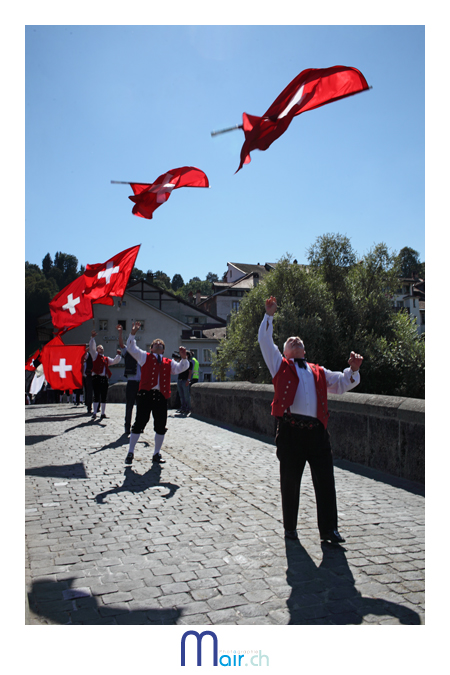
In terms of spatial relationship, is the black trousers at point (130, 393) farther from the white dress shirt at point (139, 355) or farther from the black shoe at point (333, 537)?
the black shoe at point (333, 537)

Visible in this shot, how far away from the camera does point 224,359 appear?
33.2 metres

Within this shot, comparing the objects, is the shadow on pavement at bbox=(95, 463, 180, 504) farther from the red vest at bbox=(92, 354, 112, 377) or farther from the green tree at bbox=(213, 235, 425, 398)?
the green tree at bbox=(213, 235, 425, 398)

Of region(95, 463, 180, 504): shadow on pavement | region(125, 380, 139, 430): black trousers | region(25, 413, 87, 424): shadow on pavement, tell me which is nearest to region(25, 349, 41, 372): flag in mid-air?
region(25, 413, 87, 424): shadow on pavement

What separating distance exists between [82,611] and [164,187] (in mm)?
6787

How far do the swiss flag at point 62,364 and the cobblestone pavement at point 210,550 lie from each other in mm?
4117

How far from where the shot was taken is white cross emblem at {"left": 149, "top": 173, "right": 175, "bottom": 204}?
857 centimetres

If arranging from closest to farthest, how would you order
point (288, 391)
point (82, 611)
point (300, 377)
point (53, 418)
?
point (82, 611)
point (288, 391)
point (300, 377)
point (53, 418)

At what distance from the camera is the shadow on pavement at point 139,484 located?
6.14 metres

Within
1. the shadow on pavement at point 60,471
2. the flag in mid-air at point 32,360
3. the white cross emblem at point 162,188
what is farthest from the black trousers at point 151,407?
the flag in mid-air at point 32,360

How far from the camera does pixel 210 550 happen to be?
421 centimetres
